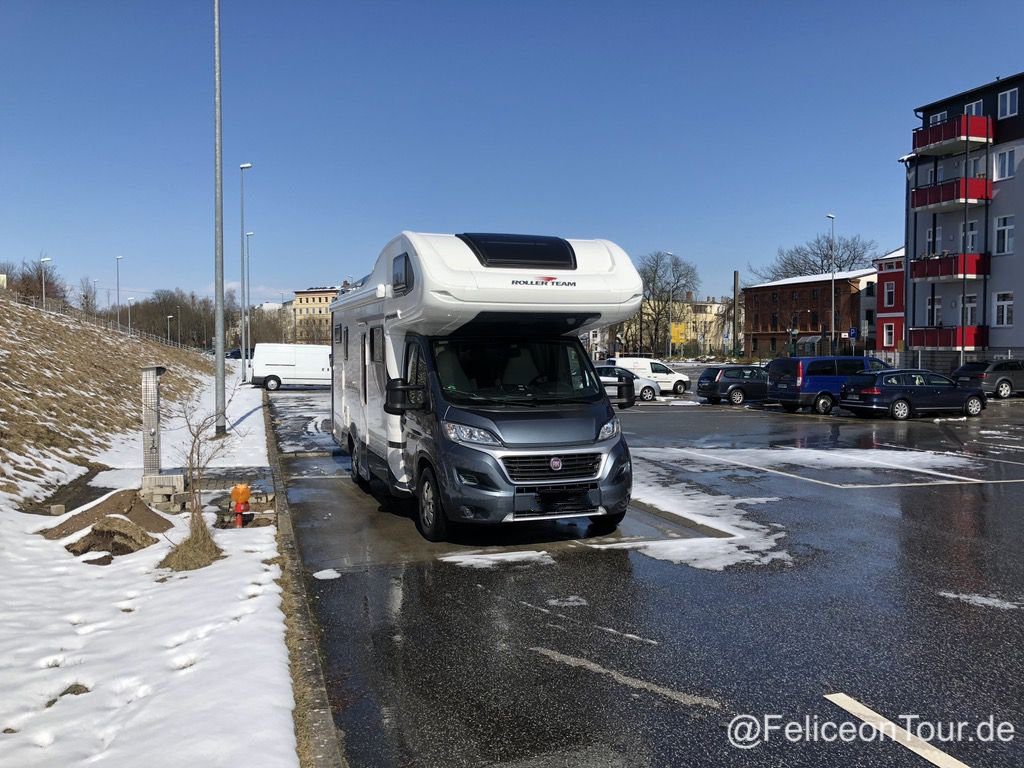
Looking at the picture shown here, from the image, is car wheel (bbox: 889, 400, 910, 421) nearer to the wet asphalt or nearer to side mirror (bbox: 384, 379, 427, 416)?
the wet asphalt

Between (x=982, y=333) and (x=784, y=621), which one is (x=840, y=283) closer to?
(x=982, y=333)

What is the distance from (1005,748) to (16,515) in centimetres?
880

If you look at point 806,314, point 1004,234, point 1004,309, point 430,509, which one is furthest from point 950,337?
point 430,509

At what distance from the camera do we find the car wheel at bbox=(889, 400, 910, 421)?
78.9ft

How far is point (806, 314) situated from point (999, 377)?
50.1m

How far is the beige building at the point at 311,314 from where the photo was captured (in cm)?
12988

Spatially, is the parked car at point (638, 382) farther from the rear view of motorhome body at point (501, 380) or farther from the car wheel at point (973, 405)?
the rear view of motorhome body at point (501, 380)

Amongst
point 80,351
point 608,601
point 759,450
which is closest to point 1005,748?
point 608,601

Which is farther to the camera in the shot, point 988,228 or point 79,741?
point 988,228

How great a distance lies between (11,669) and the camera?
4660 mm

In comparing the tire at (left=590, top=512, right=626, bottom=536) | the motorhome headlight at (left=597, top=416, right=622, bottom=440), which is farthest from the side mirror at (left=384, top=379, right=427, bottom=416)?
the tire at (left=590, top=512, right=626, bottom=536)

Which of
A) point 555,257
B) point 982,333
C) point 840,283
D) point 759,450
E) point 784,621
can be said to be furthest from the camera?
point 840,283

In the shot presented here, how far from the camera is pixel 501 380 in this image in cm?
816

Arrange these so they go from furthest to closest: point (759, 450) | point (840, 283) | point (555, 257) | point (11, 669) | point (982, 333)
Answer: point (840, 283)
point (982, 333)
point (759, 450)
point (555, 257)
point (11, 669)
